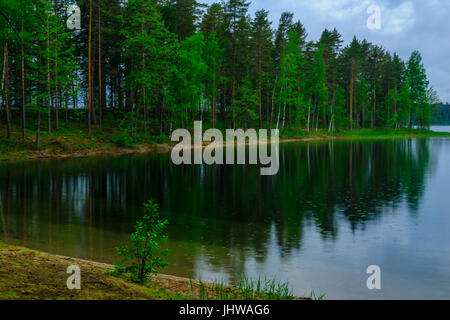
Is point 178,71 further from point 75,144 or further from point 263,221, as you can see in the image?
point 263,221

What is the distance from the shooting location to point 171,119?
5106cm

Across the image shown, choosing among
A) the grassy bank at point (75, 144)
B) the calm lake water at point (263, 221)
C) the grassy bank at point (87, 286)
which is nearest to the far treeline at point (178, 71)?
the grassy bank at point (75, 144)

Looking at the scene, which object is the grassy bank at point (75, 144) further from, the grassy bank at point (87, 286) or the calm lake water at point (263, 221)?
the grassy bank at point (87, 286)

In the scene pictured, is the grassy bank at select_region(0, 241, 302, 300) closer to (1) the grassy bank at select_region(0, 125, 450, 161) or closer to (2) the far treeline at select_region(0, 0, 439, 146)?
(2) the far treeline at select_region(0, 0, 439, 146)

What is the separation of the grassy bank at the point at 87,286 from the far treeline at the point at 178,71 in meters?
A: 23.1

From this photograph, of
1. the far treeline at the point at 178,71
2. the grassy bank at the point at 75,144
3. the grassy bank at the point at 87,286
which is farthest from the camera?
the far treeline at the point at 178,71

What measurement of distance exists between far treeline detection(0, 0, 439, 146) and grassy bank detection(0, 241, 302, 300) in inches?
909

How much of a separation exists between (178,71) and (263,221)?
121 feet

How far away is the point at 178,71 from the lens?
49406 mm

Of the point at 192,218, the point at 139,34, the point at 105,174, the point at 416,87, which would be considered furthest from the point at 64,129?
the point at 416,87

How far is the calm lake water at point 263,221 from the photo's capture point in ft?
33.7

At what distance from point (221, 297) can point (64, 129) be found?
132 ft

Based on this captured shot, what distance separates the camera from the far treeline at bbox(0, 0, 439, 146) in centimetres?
3947

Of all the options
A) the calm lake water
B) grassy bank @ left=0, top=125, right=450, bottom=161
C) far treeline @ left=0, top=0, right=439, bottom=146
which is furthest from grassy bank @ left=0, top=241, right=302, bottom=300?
grassy bank @ left=0, top=125, right=450, bottom=161
